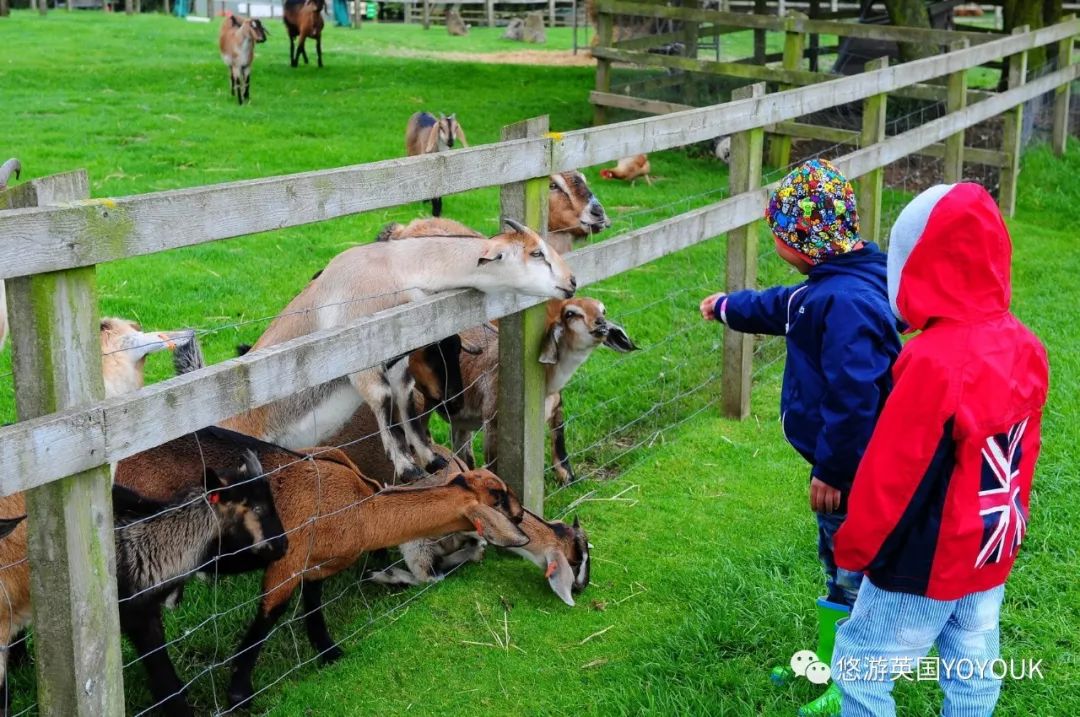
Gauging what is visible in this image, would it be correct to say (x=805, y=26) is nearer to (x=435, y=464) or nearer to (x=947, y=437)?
(x=435, y=464)

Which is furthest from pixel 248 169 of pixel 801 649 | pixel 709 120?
pixel 801 649

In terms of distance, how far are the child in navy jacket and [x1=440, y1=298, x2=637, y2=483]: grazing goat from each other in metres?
1.65

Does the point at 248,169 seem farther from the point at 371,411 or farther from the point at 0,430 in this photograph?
the point at 0,430

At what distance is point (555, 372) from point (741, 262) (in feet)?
4.26

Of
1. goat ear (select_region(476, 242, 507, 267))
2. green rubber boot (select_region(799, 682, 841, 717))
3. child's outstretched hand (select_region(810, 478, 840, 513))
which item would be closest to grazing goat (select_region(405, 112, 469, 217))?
goat ear (select_region(476, 242, 507, 267))

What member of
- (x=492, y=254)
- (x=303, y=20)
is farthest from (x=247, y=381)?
(x=303, y=20)

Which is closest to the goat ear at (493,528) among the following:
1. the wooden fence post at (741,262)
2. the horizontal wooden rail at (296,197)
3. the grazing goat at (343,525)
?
the grazing goat at (343,525)

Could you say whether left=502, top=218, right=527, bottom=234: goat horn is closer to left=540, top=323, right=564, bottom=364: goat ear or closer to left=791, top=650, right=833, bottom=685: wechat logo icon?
left=540, top=323, right=564, bottom=364: goat ear

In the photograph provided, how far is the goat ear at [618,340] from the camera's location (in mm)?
5551

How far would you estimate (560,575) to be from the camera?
4.50m

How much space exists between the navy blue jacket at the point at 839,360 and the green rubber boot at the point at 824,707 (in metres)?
0.62

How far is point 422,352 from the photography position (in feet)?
16.9

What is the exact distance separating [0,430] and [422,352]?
2543 millimetres

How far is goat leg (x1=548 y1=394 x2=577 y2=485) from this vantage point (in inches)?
226
